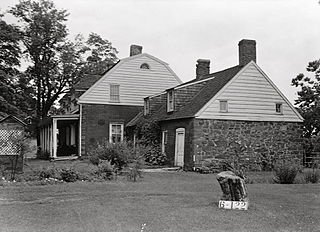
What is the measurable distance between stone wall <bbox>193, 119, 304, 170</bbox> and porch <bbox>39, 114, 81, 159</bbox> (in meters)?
10.5

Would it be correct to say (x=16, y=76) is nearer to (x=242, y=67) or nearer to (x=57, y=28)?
(x=57, y=28)

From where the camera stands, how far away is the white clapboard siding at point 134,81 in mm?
31406

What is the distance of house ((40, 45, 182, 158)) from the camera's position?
3091cm

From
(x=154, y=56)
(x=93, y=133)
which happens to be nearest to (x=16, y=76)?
(x=93, y=133)

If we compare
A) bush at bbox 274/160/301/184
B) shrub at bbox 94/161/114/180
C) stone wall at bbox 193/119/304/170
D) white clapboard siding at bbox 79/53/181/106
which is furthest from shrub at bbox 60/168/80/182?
white clapboard siding at bbox 79/53/181/106

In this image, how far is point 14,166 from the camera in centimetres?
1827

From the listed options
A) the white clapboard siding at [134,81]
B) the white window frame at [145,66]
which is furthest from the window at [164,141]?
the white window frame at [145,66]

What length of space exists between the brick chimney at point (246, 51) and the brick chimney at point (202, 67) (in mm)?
6430

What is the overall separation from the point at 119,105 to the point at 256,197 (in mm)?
20142

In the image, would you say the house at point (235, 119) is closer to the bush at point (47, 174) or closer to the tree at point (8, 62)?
the bush at point (47, 174)

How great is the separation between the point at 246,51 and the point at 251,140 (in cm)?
506

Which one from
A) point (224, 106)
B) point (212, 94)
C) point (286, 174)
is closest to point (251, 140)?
Answer: point (224, 106)

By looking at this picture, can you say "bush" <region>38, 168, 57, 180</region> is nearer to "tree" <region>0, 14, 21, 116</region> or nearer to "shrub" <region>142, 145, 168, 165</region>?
"shrub" <region>142, 145, 168, 165</region>

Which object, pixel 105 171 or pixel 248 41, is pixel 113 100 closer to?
pixel 248 41
